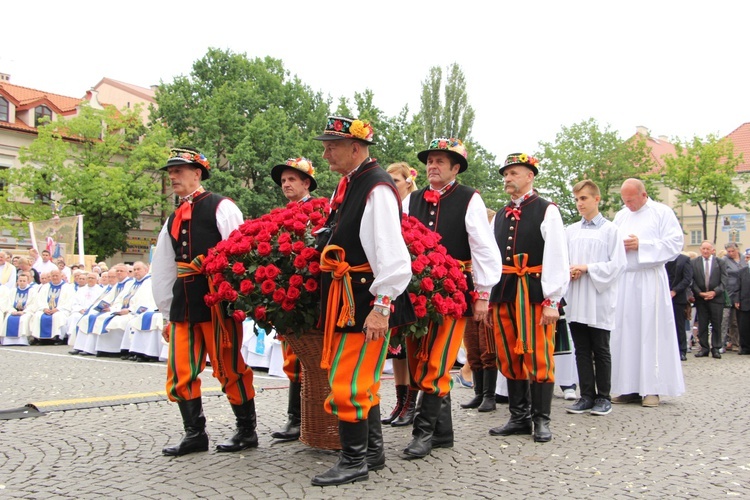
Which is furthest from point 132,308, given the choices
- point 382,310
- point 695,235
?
point 695,235

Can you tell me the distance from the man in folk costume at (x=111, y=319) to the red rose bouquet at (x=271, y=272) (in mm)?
9682

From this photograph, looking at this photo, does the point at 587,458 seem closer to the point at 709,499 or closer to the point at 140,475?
the point at 709,499

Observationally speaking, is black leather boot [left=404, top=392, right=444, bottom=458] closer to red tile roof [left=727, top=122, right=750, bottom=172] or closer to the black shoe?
the black shoe

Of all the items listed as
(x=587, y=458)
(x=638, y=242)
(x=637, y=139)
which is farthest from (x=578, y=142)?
(x=587, y=458)

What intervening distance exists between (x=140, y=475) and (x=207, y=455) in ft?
2.07

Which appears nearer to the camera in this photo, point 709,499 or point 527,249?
point 709,499

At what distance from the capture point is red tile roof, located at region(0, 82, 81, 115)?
44.2 metres

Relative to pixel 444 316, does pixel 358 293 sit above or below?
above

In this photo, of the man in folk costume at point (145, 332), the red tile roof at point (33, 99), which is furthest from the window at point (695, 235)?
the man in folk costume at point (145, 332)

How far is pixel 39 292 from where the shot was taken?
16.6m

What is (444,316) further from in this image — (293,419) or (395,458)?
(293,419)

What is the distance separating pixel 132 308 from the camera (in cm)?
1377

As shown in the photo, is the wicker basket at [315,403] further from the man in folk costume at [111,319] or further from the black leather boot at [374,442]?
the man in folk costume at [111,319]

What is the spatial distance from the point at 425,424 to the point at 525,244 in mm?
1891
